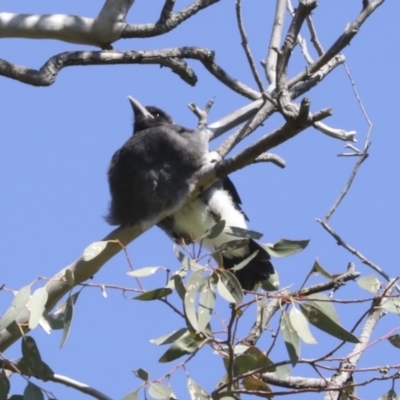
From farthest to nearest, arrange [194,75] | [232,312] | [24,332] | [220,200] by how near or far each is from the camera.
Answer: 1. [220,200]
2. [194,75]
3. [24,332]
4. [232,312]

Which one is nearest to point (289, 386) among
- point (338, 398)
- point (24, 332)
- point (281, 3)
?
point (338, 398)

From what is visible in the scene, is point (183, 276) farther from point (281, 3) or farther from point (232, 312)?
point (281, 3)

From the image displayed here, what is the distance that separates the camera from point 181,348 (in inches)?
107

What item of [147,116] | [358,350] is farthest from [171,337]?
[147,116]

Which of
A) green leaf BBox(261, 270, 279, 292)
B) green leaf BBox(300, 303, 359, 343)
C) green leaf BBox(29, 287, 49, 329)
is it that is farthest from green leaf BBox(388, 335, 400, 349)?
green leaf BBox(29, 287, 49, 329)

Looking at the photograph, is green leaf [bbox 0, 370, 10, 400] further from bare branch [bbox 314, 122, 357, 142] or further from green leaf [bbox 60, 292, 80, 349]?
bare branch [bbox 314, 122, 357, 142]

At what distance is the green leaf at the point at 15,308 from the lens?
8.95 feet

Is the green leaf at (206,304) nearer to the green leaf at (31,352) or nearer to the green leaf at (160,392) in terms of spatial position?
the green leaf at (160,392)

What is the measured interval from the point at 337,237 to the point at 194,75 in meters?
1.02

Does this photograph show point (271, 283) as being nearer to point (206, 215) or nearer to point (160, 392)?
point (160, 392)

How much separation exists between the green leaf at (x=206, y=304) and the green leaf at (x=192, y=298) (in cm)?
2

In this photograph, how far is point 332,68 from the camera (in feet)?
12.5

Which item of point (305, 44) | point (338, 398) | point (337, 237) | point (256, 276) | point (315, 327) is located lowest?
point (338, 398)

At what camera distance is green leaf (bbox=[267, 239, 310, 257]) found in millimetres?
2906
